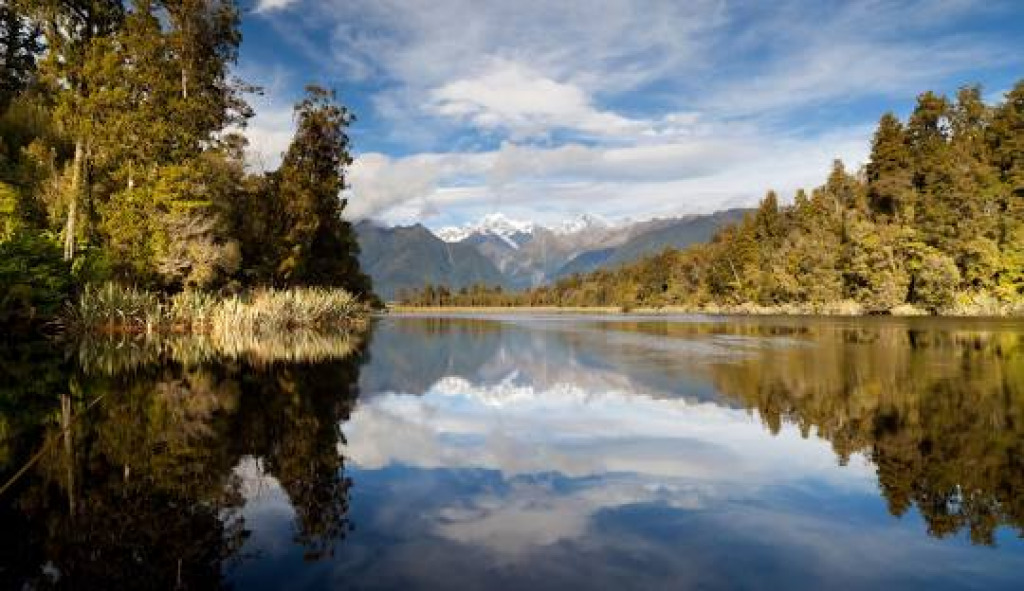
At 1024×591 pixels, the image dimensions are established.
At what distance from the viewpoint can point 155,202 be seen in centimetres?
3127

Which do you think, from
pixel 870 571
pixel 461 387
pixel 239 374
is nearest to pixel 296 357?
pixel 239 374

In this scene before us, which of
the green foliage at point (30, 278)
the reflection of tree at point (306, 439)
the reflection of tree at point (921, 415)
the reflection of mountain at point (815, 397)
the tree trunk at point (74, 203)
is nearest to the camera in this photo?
the reflection of tree at point (306, 439)

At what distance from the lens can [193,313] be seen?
107 ft

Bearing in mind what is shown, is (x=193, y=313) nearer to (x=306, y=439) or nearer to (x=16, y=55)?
(x=306, y=439)

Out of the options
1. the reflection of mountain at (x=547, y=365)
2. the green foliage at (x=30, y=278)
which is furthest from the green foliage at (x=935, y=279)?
the green foliage at (x=30, y=278)

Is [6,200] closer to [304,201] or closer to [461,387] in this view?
[304,201]

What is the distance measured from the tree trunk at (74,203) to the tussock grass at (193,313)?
1.91 m

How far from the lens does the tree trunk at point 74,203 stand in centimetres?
2906

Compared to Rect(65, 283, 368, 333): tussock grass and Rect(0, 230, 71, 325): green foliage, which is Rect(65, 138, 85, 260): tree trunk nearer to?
Rect(0, 230, 71, 325): green foliage

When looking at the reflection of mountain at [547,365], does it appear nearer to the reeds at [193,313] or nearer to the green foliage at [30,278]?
the reeds at [193,313]

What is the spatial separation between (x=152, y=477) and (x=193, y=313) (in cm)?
2784

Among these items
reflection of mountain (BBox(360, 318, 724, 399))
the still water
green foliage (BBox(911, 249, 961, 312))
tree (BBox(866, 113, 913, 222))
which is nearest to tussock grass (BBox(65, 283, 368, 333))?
reflection of mountain (BBox(360, 318, 724, 399))

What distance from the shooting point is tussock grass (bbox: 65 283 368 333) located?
28859 mm

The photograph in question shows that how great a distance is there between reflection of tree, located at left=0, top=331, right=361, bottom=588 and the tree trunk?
18.1 meters
